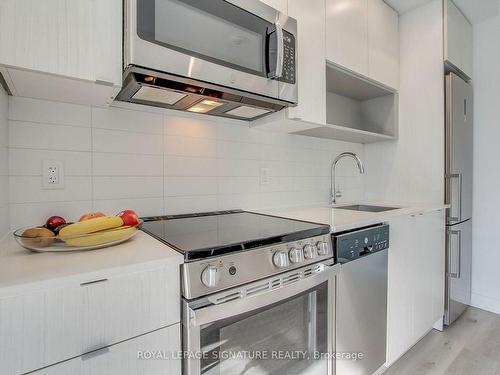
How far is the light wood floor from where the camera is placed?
5.14 ft

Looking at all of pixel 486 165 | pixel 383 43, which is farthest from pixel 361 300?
Answer: pixel 486 165

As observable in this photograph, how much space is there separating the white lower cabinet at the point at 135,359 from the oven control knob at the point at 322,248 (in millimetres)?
596

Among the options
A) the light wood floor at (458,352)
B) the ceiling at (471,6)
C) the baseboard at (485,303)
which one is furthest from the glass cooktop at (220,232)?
the baseboard at (485,303)

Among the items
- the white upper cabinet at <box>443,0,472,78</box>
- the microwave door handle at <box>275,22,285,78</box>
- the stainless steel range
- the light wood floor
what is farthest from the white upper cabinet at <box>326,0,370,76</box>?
the light wood floor

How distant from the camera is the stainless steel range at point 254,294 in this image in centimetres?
75

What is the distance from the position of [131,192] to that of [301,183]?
3.70 feet

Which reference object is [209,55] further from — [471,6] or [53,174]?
[471,6]

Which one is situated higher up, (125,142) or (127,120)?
(127,120)

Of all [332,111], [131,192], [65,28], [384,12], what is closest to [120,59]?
[65,28]

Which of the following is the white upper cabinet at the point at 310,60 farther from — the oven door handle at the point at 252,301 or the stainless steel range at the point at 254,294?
the oven door handle at the point at 252,301

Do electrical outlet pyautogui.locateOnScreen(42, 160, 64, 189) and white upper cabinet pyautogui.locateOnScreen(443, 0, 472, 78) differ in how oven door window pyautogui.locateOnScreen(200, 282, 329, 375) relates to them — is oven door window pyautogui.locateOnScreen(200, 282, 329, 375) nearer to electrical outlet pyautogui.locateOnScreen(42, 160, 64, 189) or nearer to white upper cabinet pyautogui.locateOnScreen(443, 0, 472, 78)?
electrical outlet pyautogui.locateOnScreen(42, 160, 64, 189)

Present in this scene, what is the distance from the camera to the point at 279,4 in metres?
1.31

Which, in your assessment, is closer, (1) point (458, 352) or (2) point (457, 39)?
(1) point (458, 352)

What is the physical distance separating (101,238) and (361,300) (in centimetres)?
115
